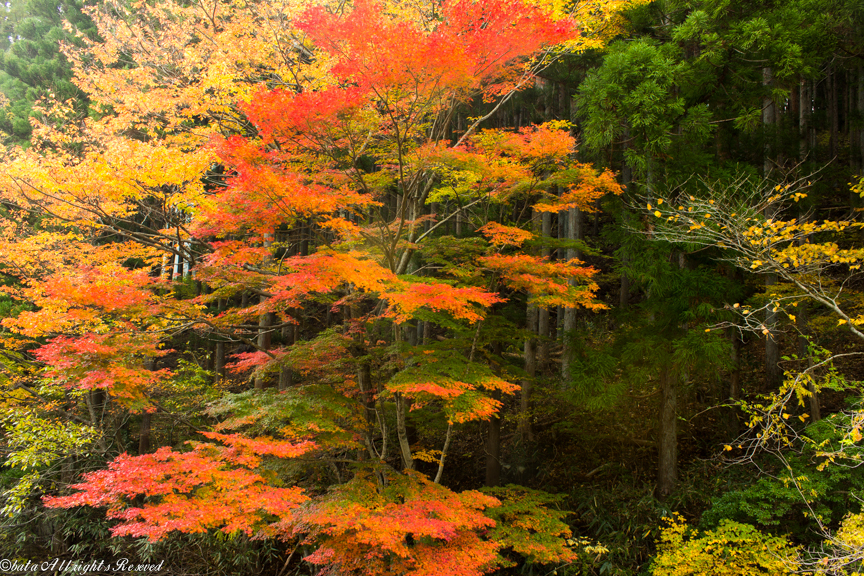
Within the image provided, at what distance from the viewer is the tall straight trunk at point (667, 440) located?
7582 millimetres

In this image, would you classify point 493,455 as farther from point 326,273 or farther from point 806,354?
point 806,354

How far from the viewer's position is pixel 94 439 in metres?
9.24

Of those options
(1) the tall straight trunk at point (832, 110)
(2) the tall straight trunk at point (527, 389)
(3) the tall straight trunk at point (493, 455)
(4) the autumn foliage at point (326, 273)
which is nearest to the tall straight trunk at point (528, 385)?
(2) the tall straight trunk at point (527, 389)

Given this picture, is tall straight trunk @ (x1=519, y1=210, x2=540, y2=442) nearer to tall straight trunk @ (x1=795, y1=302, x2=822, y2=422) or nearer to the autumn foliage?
the autumn foliage

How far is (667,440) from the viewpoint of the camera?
7.64 meters

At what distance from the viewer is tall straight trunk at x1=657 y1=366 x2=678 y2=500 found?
7.58 meters

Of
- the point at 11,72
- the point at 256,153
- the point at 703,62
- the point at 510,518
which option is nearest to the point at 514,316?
the point at 510,518

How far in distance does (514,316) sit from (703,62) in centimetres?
580

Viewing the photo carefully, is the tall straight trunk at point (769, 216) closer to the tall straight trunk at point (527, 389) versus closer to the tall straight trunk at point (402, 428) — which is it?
the tall straight trunk at point (527, 389)

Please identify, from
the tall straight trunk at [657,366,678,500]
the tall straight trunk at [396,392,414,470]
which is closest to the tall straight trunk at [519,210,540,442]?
the tall straight trunk at [657,366,678,500]

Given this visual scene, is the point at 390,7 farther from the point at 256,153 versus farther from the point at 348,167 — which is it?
the point at 256,153

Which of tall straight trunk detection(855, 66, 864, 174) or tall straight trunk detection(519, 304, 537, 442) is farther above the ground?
tall straight trunk detection(855, 66, 864, 174)

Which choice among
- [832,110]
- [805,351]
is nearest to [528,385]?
[805,351]

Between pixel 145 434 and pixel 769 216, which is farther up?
pixel 769 216
